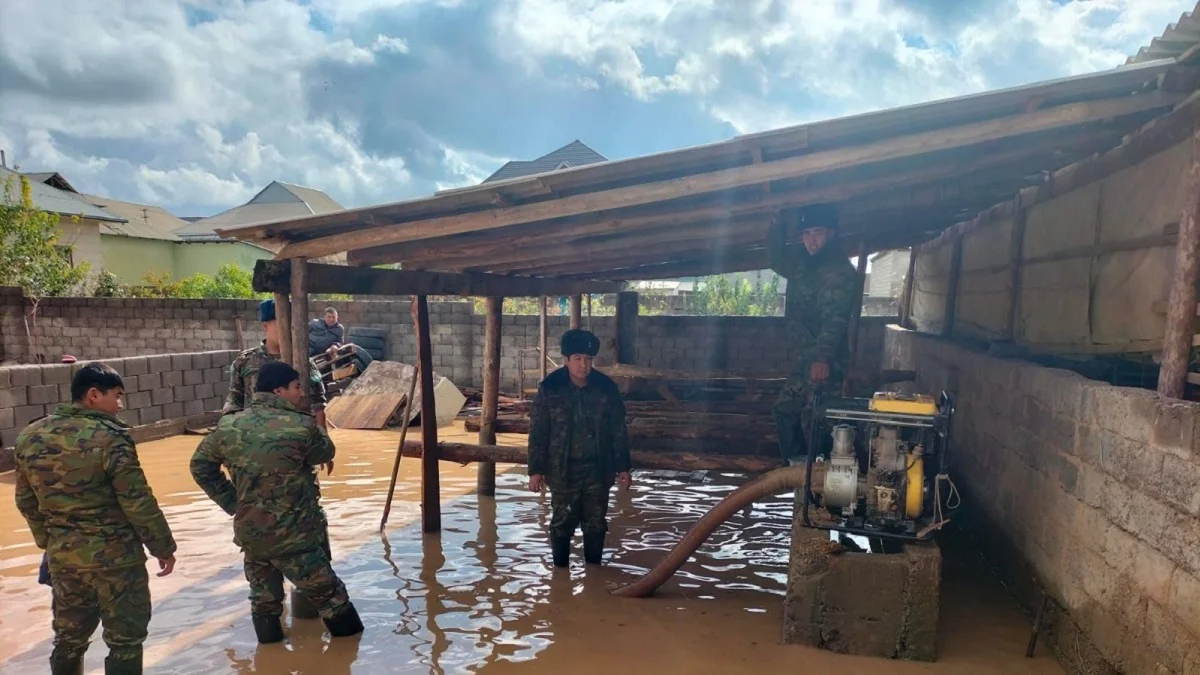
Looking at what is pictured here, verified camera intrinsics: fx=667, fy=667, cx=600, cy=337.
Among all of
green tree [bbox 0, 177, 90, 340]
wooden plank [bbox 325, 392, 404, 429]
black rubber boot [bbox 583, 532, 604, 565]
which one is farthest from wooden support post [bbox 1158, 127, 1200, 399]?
green tree [bbox 0, 177, 90, 340]

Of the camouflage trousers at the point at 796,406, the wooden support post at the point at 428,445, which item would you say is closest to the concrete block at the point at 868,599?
the camouflage trousers at the point at 796,406

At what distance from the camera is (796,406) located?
5.25 metres

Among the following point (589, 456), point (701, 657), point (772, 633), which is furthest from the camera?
point (589, 456)

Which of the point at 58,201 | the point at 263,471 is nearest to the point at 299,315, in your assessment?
the point at 263,471

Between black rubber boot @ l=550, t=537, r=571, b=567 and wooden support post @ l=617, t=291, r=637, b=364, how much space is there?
223 inches

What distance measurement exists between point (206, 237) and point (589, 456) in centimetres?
3779

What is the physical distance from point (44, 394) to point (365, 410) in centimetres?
397

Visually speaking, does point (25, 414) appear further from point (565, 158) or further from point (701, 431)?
point (565, 158)

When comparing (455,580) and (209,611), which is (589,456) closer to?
(455,580)

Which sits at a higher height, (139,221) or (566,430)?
(139,221)

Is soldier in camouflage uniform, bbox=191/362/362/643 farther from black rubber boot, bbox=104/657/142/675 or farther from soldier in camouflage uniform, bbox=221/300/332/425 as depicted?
soldier in camouflage uniform, bbox=221/300/332/425

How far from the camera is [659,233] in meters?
5.66

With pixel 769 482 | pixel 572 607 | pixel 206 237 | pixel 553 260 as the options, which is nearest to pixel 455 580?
pixel 572 607

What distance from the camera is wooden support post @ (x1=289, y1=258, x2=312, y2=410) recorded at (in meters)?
4.24
